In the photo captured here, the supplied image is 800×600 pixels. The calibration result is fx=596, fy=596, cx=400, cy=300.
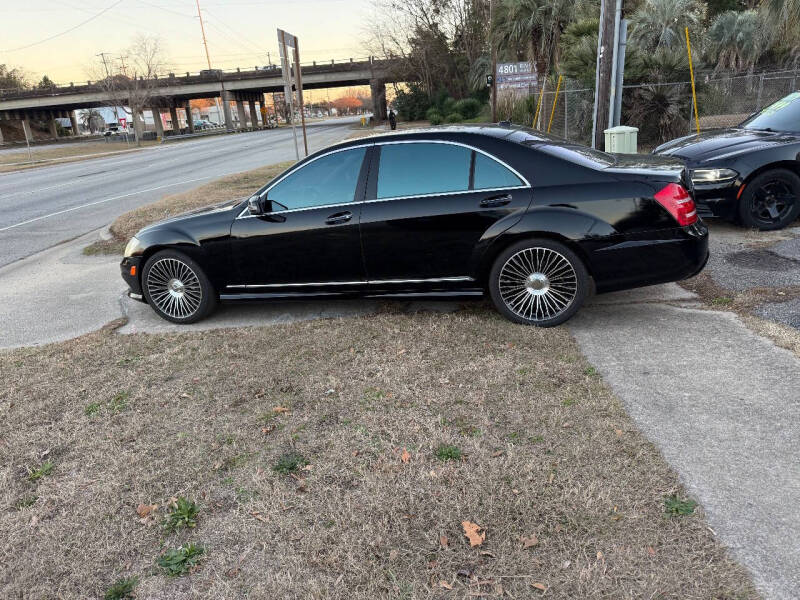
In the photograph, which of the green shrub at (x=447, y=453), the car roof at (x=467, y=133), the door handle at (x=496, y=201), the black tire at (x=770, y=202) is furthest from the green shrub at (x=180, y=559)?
the black tire at (x=770, y=202)

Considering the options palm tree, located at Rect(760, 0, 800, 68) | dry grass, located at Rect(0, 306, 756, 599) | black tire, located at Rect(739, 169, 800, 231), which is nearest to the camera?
dry grass, located at Rect(0, 306, 756, 599)

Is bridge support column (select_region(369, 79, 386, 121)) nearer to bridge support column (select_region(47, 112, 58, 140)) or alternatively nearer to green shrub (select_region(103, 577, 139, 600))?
bridge support column (select_region(47, 112, 58, 140))

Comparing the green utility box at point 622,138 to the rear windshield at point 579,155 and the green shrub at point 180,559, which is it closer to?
the rear windshield at point 579,155

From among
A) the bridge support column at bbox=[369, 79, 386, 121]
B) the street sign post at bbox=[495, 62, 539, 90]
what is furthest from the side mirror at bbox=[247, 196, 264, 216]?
the bridge support column at bbox=[369, 79, 386, 121]

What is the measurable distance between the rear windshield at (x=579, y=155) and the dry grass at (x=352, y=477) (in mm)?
1396

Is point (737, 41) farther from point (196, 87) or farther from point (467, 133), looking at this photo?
point (196, 87)

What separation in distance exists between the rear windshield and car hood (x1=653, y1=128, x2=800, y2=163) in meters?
2.82

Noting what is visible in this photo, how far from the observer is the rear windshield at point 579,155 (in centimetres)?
479

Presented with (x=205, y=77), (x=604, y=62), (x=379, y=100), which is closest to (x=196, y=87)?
(x=205, y=77)

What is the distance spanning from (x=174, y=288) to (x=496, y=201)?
124 inches

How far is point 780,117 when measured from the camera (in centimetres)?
790

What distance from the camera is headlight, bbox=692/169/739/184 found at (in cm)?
700

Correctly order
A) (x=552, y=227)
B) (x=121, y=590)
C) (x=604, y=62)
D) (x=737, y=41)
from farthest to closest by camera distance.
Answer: (x=737, y=41), (x=604, y=62), (x=552, y=227), (x=121, y=590)

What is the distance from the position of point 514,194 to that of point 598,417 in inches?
78.3
